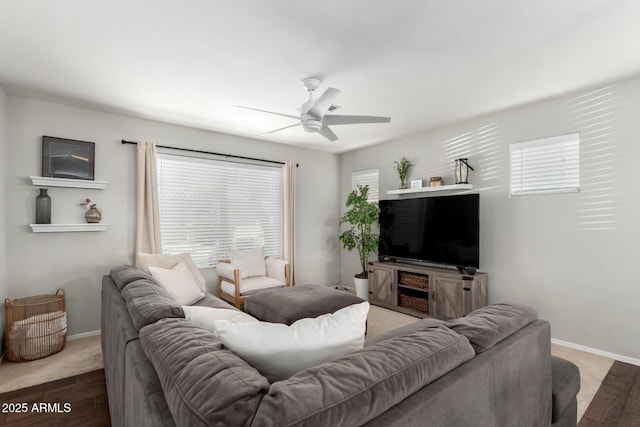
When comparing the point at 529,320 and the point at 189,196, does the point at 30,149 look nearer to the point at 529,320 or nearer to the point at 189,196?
the point at 189,196

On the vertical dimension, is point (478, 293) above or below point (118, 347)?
below

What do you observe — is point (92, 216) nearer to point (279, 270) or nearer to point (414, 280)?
point (279, 270)

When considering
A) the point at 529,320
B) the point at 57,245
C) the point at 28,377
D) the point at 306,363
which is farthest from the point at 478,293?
the point at 57,245

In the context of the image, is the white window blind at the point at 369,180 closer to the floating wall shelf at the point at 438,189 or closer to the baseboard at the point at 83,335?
the floating wall shelf at the point at 438,189

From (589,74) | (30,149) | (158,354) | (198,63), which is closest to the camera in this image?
(158,354)

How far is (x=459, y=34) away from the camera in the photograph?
2174 millimetres

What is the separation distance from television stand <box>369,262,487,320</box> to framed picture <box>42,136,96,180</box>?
3941mm

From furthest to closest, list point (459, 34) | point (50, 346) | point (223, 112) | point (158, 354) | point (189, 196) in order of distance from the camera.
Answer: point (189, 196) < point (223, 112) < point (50, 346) < point (459, 34) < point (158, 354)

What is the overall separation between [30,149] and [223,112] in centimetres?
201

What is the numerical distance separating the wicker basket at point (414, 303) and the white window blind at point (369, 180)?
1.74m

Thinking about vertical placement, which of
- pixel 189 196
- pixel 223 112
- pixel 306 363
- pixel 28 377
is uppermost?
pixel 223 112

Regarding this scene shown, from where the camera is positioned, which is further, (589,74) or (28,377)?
(589,74)

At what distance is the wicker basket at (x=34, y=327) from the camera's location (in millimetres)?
2855

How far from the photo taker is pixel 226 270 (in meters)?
4.11
